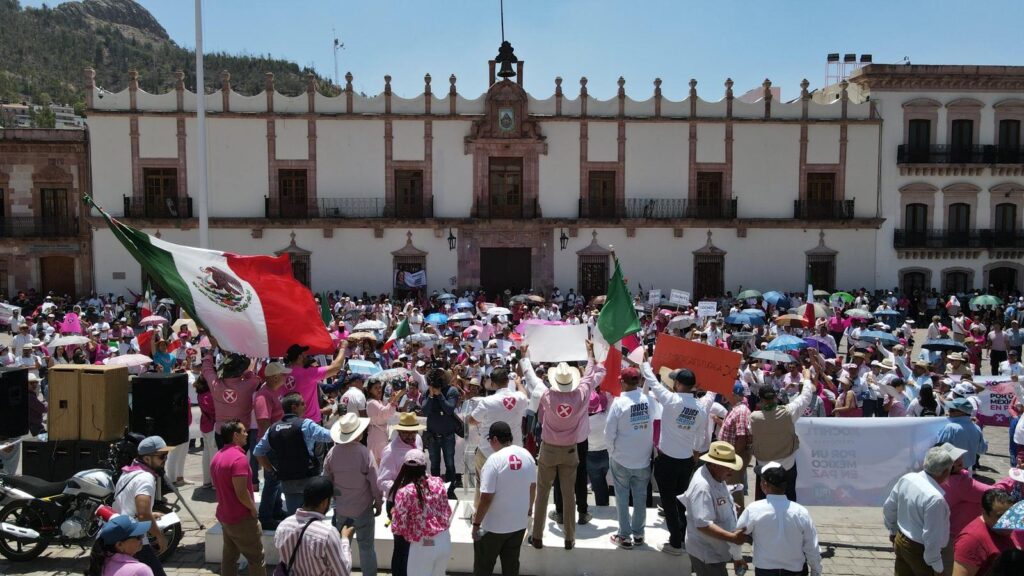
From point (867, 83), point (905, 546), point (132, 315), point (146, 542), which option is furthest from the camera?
point (867, 83)

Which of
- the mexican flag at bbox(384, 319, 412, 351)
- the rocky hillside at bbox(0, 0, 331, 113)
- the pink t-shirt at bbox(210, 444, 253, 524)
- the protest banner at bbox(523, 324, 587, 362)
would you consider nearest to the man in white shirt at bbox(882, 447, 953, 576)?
the pink t-shirt at bbox(210, 444, 253, 524)

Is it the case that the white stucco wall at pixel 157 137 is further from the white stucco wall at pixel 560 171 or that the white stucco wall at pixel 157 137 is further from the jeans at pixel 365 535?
the jeans at pixel 365 535

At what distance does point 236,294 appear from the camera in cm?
898

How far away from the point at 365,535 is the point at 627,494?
7.95 ft

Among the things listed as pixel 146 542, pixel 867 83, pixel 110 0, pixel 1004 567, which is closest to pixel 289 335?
pixel 146 542

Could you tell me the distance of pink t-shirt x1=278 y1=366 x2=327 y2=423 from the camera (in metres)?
8.38

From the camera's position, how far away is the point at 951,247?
32406 millimetres

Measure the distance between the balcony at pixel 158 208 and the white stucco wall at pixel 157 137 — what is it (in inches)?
65.6

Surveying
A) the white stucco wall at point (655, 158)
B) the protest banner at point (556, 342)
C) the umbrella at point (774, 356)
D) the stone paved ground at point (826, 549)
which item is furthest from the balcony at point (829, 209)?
the stone paved ground at point (826, 549)

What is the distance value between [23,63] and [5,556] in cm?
9047

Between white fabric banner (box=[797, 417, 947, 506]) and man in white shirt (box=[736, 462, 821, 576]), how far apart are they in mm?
3305

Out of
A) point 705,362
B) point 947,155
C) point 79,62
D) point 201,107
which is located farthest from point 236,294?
point 79,62

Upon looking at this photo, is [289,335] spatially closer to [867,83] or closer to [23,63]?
[867,83]

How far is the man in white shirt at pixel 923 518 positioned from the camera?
5949 mm
